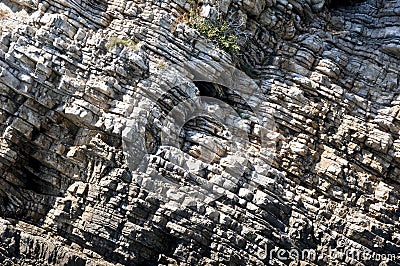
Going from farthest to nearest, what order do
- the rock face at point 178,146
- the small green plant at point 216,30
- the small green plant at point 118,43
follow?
the small green plant at point 216,30, the small green plant at point 118,43, the rock face at point 178,146

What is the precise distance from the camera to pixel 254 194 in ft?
29.7

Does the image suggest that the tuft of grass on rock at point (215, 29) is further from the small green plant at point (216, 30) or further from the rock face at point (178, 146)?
the rock face at point (178, 146)

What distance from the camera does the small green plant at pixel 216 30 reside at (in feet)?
32.6

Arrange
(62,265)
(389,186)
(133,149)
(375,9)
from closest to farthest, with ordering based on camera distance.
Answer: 1. (62,265)
2. (133,149)
3. (389,186)
4. (375,9)

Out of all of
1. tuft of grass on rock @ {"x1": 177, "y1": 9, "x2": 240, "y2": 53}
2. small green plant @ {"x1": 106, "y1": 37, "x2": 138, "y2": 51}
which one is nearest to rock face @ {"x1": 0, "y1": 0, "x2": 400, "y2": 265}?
small green plant @ {"x1": 106, "y1": 37, "x2": 138, "y2": 51}

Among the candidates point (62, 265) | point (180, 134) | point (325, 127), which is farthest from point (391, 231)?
point (62, 265)

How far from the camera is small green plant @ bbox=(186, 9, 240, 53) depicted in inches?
391

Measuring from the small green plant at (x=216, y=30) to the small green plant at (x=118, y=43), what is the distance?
47.7 inches

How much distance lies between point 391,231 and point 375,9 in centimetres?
497

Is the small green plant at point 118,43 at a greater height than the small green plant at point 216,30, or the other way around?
the small green plant at point 216,30

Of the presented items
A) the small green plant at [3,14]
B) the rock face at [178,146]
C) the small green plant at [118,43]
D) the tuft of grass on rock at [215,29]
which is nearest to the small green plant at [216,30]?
the tuft of grass on rock at [215,29]

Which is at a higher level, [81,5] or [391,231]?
[81,5]

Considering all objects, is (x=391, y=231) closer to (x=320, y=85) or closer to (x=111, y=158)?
(x=320, y=85)

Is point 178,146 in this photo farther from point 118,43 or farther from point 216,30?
point 216,30
